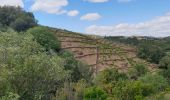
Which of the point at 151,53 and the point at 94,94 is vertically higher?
the point at 151,53

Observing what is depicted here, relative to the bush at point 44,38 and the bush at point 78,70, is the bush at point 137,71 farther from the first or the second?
the bush at point 44,38

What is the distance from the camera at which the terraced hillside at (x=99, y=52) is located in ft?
265

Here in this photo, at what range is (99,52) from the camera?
88125 millimetres

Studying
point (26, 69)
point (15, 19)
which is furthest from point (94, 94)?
point (15, 19)

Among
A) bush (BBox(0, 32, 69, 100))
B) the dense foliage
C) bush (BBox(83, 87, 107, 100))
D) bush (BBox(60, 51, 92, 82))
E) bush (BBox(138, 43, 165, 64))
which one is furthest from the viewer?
bush (BBox(138, 43, 165, 64))

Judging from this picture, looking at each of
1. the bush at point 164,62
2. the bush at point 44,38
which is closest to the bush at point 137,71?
the bush at point 164,62

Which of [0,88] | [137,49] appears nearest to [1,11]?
[137,49]

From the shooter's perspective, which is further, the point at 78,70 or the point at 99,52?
the point at 99,52

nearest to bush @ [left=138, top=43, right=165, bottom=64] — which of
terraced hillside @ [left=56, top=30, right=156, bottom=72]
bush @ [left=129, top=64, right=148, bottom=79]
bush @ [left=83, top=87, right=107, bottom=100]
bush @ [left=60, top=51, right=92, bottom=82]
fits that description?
terraced hillside @ [left=56, top=30, right=156, bottom=72]

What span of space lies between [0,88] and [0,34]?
5.80 metres

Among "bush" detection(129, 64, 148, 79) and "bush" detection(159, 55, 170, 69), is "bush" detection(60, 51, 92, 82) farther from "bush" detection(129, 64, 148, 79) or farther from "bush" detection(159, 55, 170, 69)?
"bush" detection(159, 55, 170, 69)

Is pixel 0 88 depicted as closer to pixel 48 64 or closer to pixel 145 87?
pixel 48 64

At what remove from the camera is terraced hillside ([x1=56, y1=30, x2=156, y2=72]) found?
265 ft

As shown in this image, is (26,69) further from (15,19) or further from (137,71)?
(15,19)
